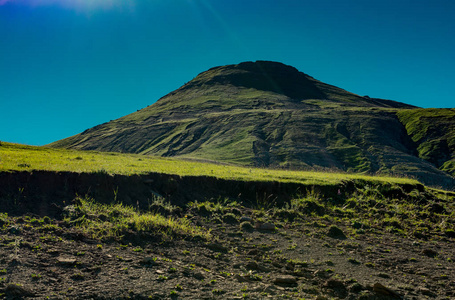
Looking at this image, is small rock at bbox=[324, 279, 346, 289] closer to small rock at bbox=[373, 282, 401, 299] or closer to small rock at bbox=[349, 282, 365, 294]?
small rock at bbox=[349, 282, 365, 294]

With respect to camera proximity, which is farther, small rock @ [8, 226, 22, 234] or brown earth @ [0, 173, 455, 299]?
small rock @ [8, 226, 22, 234]

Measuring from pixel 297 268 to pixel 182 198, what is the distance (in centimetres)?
600

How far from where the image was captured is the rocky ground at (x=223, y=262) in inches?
293

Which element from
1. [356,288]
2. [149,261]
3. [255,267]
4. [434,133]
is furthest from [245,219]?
[434,133]

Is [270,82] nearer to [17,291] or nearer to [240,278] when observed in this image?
[240,278]

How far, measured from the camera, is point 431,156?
299ft

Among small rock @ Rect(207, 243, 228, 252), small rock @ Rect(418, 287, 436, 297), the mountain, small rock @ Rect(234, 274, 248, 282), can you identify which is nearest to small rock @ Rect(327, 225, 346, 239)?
small rock @ Rect(418, 287, 436, 297)

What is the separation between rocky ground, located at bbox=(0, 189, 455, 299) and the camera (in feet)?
24.4

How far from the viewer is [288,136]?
89.4 metres

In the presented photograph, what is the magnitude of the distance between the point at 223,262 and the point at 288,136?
268 feet

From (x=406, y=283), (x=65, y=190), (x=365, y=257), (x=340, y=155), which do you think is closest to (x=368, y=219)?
(x=365, y=257)

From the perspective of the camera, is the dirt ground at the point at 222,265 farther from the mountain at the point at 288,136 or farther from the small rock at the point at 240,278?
the mountain at the point at 288,136

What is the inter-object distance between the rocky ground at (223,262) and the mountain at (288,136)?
51.8m

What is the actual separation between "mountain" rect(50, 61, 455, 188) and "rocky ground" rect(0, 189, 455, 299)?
51.8 metres
